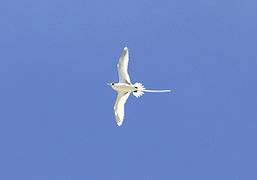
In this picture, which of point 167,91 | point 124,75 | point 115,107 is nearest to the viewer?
point 167,91

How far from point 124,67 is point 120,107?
429 centimetres

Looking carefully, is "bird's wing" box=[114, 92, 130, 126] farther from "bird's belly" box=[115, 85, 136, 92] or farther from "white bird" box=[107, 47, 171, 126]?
"bird's belly" box=[115, 85, 136, 92]

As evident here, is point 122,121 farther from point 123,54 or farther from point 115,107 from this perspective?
point 123,54

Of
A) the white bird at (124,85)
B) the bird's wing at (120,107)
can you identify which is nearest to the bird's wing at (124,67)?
the white bird at (124,85)

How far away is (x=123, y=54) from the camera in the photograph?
35844 millimetres

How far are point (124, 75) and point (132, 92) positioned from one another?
1519 millimetres

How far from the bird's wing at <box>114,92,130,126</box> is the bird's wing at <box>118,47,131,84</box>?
1.86m


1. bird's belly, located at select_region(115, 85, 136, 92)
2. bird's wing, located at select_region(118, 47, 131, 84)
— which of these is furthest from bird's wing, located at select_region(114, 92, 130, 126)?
bird's wing, located at select_region(118, 47, 131, 84)

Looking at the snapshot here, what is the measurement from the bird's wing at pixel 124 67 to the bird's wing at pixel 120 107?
1.86 metres

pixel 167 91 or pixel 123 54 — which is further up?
pixel 123 54

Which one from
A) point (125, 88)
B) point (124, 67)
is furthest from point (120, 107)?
point (124, 67)

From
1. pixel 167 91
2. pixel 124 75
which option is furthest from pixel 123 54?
pixel 167 91

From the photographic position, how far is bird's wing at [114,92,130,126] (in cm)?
3834

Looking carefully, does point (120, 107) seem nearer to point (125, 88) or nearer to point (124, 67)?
point (125, 88)
